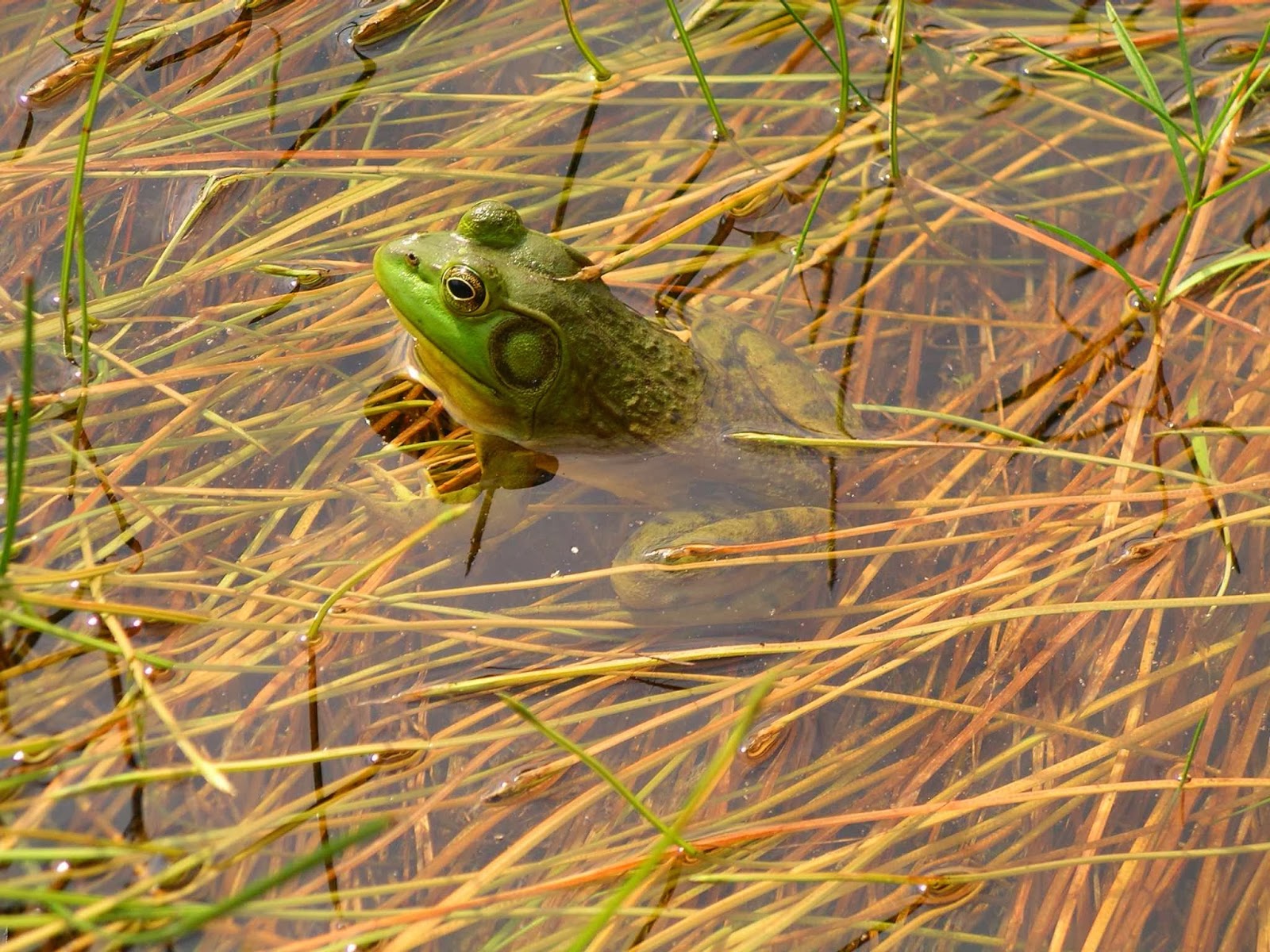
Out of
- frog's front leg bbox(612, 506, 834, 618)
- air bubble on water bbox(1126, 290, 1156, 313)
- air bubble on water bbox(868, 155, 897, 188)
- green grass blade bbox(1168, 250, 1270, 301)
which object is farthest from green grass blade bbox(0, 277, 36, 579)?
green grass blade bbox(1168, 250, 1270, 301)

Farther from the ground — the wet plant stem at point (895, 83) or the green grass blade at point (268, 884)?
the wet plant stem at point (895, 83)

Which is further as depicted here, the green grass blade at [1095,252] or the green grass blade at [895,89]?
the green grass blade at [895,89]

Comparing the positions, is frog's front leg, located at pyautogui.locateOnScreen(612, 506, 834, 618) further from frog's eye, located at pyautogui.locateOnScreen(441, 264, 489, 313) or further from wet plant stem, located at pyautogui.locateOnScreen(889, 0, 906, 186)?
wet plant stem, located at pyautogui.locateOnScreen(889, 0, 906, 186)

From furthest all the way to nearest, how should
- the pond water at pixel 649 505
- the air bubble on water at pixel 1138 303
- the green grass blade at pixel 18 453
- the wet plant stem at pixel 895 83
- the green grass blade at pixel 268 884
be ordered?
the air bubble on water at pixel 1138 303 → the wet plant stem at pixel 895 83 → the pond water at pixel 649 505 → the green grass blade at pixel 18 453 → the green grass blade at pixel 268 884

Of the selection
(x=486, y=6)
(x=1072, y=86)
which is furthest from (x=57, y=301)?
(x=1072, y=86)

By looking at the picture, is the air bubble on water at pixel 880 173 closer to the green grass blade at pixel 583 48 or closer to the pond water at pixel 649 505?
the pond water at pixel 649 505

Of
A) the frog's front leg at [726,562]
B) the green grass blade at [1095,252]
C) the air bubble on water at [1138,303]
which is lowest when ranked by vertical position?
the frog's front leg at [726,562]

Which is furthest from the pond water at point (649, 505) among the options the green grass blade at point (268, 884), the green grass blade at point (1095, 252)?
the green grass blade at point (1095, 252)

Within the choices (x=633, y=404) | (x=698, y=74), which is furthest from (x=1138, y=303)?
(x=633, y=404)
